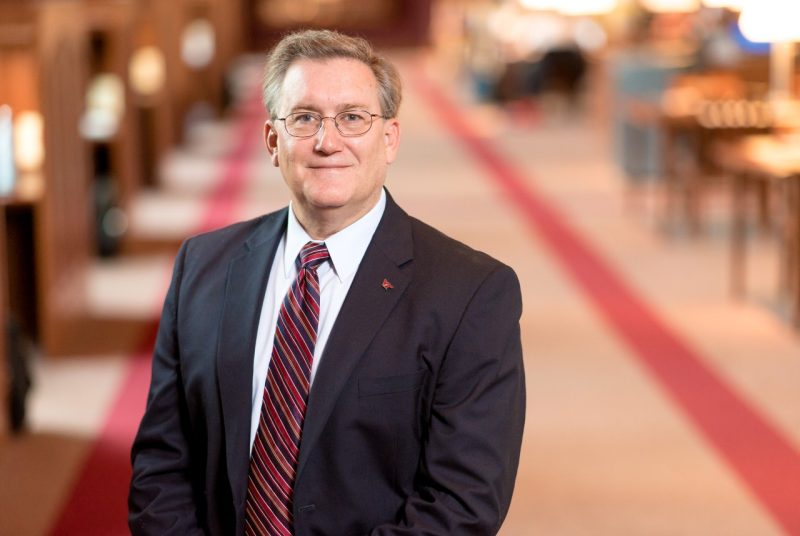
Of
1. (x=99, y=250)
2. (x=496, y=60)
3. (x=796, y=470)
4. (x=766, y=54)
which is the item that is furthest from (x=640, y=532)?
(x=496, y=60)

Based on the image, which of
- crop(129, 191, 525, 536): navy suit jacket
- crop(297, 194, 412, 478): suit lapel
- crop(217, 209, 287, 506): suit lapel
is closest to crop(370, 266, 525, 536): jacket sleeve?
crop(129, 191, 525, 536): navy suit jacket

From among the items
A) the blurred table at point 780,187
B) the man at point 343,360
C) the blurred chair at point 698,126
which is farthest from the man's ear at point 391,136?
the blurred chair at point 698,126

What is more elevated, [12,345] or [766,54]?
[766,54]

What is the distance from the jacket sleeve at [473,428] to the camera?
219 centimetres

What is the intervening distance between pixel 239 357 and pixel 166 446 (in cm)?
23

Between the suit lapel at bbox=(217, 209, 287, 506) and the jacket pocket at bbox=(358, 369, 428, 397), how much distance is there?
201mm

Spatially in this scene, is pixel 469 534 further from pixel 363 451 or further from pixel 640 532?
pixel 640 532

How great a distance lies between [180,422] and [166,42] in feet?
38.7

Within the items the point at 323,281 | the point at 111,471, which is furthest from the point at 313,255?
the point at 111,471

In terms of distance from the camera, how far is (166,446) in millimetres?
2395

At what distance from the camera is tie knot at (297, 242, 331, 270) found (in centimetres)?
Result: 231

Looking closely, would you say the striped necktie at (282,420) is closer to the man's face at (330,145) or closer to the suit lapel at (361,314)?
the suit lapel at (361,314)

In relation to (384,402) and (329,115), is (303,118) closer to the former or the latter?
(329,115)

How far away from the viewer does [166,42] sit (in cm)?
1377
